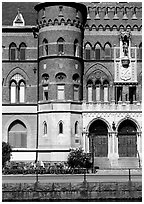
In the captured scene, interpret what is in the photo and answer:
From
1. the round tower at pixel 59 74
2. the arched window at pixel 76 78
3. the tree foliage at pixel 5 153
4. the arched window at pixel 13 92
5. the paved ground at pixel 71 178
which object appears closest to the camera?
the paved ground at pixel 71 178

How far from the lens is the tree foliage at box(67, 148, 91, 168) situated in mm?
41094

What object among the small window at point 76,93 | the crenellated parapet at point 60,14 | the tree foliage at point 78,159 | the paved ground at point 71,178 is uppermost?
the crenellated parapet at point 60,14

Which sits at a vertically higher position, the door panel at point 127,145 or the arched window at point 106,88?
the arched window at point 106,88

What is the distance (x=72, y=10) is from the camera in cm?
4553

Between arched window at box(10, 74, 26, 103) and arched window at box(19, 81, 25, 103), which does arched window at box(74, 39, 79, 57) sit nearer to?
arched window at box(10, 74, 26, 103)

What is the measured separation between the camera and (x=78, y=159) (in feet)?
135

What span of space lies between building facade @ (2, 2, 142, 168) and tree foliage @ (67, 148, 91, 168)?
65.4 inches

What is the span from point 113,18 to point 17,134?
1463 centimetres

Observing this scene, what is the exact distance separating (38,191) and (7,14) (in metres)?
26.8

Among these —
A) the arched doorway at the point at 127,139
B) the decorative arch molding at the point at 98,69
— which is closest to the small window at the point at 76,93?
the decorative arch molding at the point at 98,69

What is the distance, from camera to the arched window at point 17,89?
47531 millimetres

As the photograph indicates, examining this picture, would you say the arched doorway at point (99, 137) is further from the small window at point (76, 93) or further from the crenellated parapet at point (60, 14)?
the crenellated parapet at point (60, 14)

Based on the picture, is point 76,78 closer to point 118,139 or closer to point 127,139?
point 118,139

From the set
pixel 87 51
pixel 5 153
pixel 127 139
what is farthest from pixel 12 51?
pixel 127 139
